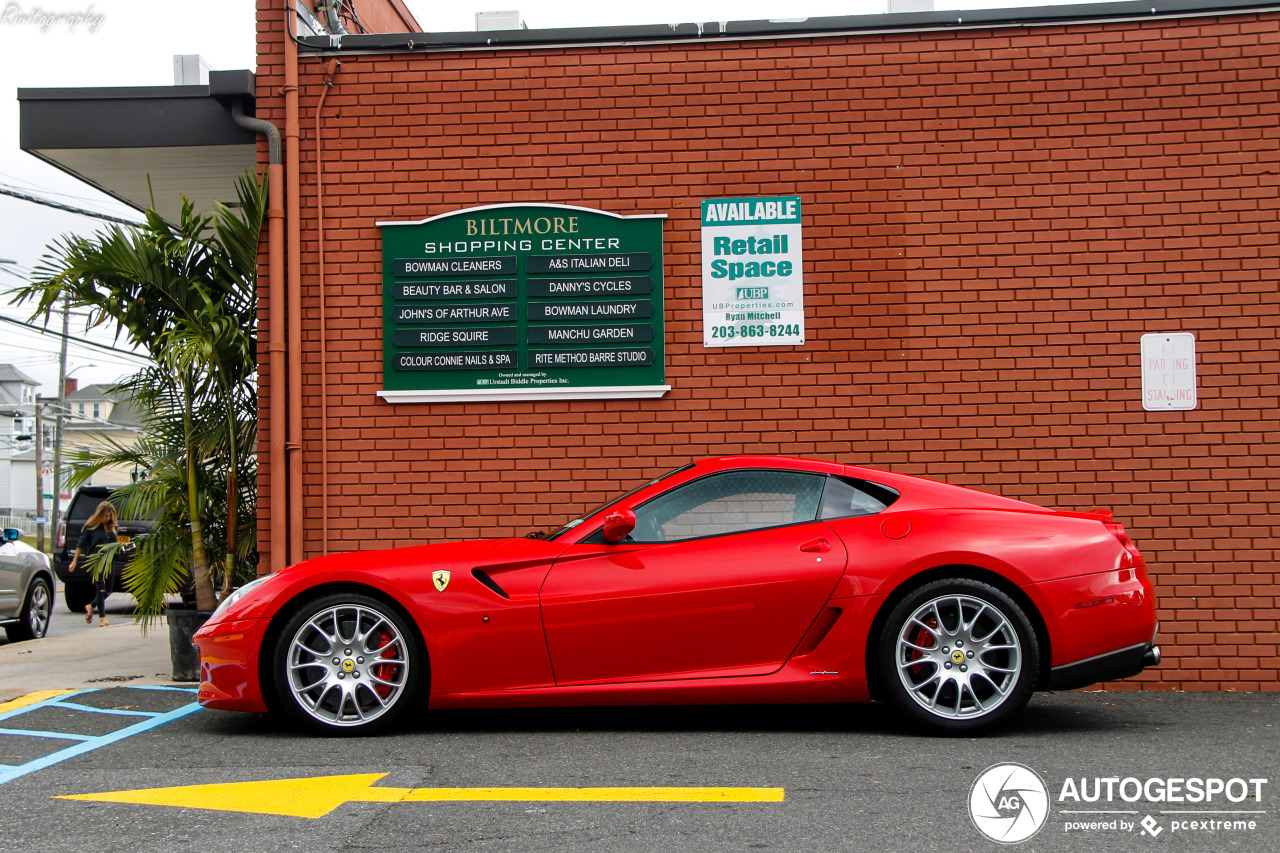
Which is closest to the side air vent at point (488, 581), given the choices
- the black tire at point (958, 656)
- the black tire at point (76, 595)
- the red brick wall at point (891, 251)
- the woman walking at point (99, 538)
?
the black tire at point (958, 656)

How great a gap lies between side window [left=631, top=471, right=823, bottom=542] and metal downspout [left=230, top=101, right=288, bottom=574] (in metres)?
2.98

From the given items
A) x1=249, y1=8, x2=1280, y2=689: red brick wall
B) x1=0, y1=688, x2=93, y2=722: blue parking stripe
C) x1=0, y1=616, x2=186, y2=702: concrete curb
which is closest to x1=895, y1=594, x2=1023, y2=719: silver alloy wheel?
x1=249, y1=8, x2=1280, y2=689: red brick wall

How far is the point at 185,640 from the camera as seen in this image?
21.8ft

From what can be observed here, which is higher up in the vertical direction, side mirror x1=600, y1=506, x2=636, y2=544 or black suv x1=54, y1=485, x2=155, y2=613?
side mirror x1=600, y1=506, x2=636, y2=544

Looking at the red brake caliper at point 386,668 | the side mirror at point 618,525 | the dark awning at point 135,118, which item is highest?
the dark awning at point 135,118

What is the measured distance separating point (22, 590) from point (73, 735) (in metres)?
6.60

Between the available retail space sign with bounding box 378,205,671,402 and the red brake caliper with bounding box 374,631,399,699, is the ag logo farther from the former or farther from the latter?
the available retail space sign with bounding box 378,205,671,402

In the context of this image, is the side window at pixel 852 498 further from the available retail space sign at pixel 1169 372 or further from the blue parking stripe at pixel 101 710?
the blue parking stripe at pixel 101 710

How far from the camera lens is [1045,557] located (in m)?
4.71

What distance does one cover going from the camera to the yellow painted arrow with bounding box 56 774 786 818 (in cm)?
370

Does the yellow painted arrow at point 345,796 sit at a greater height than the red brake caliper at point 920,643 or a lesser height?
lesser

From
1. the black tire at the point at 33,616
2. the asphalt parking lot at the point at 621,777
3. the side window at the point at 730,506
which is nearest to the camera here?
the asphalt parking lot at the point at 621,777

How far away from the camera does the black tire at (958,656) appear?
464 centimetres

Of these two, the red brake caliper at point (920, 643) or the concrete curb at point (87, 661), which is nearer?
the red brake caliper at point (920, 643)
